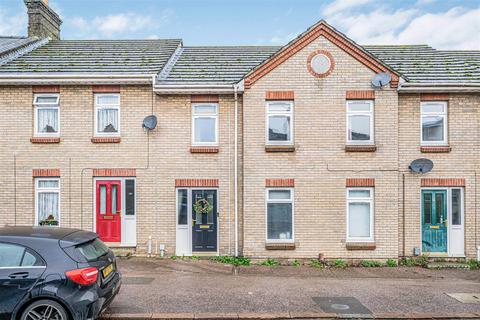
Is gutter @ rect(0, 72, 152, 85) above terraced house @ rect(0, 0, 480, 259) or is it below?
above

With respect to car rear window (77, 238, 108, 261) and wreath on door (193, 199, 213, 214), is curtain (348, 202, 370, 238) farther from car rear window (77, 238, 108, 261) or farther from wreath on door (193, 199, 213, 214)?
car rear window (77, 238, 108, 261)

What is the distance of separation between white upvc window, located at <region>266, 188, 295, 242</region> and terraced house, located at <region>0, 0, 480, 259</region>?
1.7 inches

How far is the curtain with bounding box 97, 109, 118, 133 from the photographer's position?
13031mm

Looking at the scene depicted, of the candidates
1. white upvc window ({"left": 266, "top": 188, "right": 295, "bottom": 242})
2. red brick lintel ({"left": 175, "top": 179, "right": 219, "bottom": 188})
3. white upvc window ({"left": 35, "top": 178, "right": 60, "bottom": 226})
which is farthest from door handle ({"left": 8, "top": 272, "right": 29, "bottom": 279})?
white upvc window ({"left": 266, "top": 188, "right": 295, "bottom": 242})

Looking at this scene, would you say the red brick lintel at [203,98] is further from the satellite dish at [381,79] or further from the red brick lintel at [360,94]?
the satellite dish at [381,79]

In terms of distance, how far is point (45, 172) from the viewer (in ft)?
42.1

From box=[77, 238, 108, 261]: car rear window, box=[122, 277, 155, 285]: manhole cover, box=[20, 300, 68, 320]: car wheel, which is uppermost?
box=[77, 238, 108, 261]: car rear window

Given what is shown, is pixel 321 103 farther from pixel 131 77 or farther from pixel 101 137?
pixel 101 137

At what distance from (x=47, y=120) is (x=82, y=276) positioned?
8263 mm

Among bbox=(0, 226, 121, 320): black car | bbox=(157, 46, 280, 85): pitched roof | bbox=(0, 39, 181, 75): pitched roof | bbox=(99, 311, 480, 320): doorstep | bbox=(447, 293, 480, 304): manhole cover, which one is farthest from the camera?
bbox=(0, 39, 181, 75): pitched roof

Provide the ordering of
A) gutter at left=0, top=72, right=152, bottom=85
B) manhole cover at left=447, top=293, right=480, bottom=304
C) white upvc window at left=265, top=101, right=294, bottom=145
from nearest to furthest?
1. manhole cover at left=447, top=293, right=480, bottom=304
2. gutter at left=0, top=72, right=152, bottom=85
3. white upvc window at left=265, top=101, right=294, bottom=145

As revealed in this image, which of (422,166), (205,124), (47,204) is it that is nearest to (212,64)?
(205,124)

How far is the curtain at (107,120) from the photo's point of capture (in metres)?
13.0

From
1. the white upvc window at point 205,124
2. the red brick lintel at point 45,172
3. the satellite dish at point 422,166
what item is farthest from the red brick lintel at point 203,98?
the satellite dish at point 422,166
